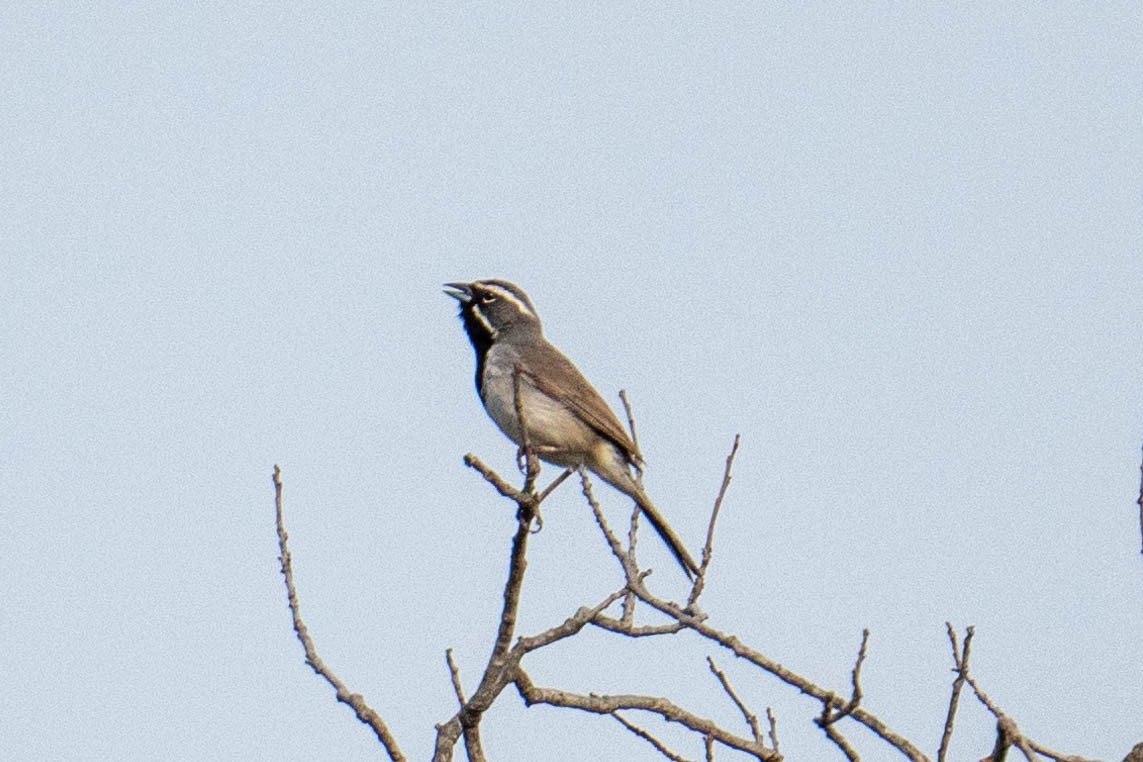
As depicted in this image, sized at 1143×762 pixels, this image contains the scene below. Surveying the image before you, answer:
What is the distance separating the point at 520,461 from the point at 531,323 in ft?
5.66

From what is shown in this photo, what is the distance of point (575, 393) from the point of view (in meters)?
10.1

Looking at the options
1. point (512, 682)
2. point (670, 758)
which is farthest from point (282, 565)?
point (670, 758)

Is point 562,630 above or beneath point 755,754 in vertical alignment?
above

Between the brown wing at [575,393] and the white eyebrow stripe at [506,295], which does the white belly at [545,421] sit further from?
the white eyebrow stripe at [506,295]

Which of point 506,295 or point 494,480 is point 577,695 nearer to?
point 494,480

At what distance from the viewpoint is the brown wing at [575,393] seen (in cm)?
987

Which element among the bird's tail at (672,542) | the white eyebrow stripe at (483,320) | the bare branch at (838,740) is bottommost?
the bare branch at (838,740)

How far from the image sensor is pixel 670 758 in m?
5.20

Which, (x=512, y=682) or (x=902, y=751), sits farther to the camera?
(x=512, y=682)

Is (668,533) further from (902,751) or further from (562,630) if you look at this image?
(902,751)

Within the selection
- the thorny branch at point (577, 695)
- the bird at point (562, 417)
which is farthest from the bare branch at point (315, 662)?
the bird at point (562, 417)

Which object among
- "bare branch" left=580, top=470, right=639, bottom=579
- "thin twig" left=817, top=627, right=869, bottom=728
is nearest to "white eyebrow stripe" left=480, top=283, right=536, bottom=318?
"bare branch" left=580, top=470, right=639, bottom=579

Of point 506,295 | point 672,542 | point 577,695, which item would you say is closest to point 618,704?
point 577,695

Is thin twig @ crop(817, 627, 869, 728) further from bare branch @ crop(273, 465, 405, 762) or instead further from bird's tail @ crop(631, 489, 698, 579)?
bird's tail @ crop(631, 489, 698, 579)
